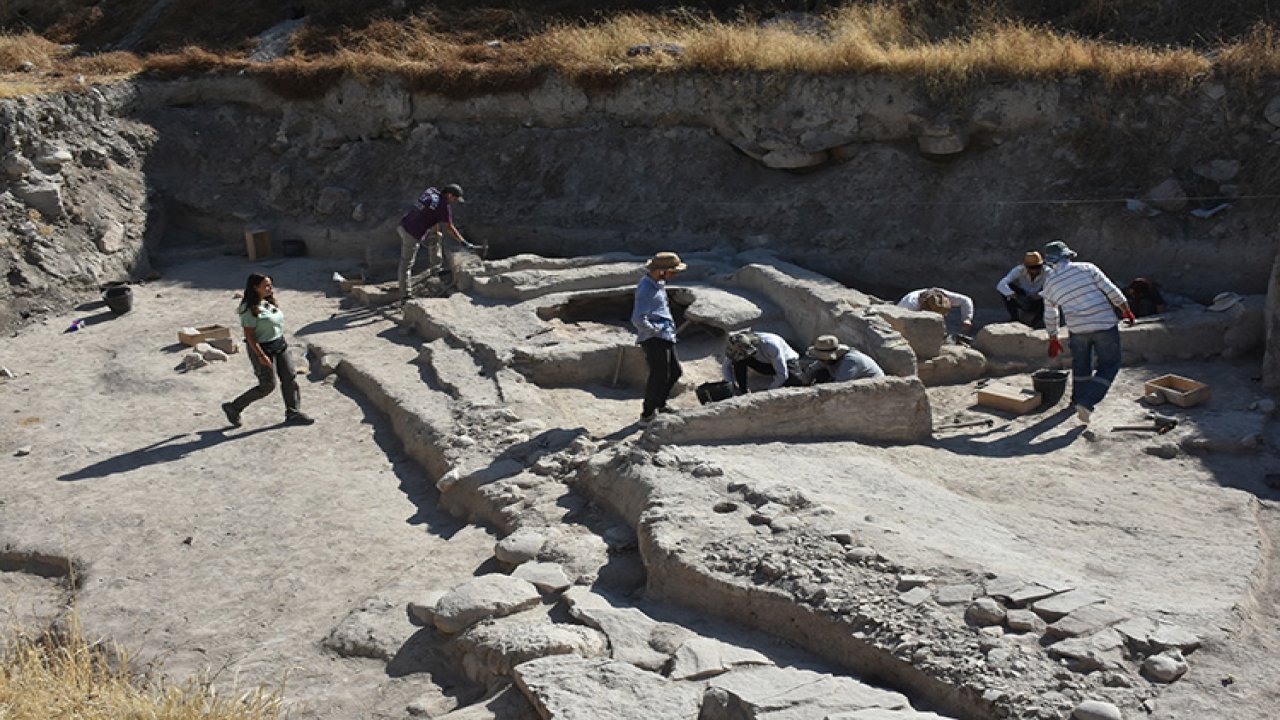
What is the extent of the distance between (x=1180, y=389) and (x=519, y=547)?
6.33m

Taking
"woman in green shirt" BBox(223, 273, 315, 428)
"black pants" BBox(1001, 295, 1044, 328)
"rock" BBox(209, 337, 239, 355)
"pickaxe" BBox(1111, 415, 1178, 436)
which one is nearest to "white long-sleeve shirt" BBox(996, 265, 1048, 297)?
"black pants" BBox(1001, 295, 1044, 328)

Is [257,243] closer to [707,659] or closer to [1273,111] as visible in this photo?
[707,659]

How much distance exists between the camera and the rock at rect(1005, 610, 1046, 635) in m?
5.70

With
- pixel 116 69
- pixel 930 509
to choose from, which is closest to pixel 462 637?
pixel 930 509

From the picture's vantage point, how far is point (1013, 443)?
9.83m

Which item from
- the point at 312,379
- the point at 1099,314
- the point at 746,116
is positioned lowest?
the point at 312,379

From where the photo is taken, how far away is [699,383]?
1122 centimetres

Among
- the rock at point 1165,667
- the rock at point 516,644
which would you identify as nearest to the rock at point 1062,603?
the rock at point 1165,667

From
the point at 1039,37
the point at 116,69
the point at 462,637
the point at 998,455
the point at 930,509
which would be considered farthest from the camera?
the point at 116,69

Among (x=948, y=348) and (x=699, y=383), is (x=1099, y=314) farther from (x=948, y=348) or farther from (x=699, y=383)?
(x=699, y=383)

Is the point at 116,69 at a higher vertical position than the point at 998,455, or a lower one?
higher

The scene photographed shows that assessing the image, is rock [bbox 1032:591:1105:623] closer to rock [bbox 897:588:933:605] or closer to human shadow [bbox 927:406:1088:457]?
rock [bbox 897:588:933:605]

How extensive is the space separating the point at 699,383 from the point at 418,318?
3.28 metres

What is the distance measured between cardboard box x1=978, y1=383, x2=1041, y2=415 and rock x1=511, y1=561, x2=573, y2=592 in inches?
198
